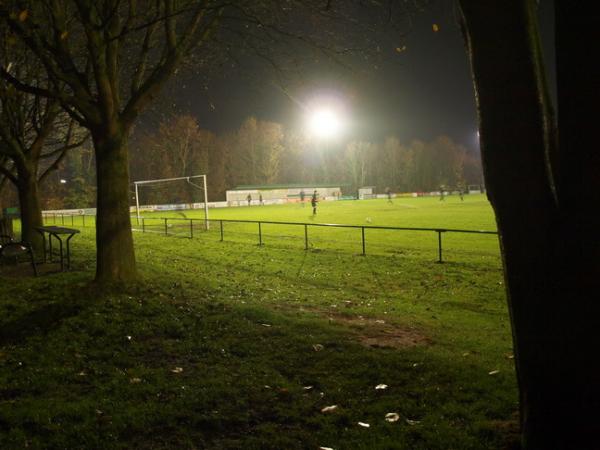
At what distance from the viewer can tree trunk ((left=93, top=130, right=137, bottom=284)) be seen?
8812 millimetres

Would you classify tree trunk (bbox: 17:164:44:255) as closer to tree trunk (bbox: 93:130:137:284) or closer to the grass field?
the grass field

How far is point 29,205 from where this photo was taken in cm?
1589

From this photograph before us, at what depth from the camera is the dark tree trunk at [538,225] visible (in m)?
2.50

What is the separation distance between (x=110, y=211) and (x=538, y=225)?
26.0 feet

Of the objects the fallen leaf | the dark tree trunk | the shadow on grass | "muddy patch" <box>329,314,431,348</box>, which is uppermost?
the dark tree trunk

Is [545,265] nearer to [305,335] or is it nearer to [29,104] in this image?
[305,335]

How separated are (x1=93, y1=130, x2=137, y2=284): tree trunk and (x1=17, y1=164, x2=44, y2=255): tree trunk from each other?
8032 mm

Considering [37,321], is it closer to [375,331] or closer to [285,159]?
[375,331]

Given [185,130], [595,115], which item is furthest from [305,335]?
[185,130]

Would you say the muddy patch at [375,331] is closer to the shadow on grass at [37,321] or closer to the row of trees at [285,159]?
the shadow on grass at [37,321]

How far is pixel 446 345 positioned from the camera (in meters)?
6.07

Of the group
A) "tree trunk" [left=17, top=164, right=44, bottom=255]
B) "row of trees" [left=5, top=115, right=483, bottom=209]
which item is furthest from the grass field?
"row of trees" [left=5, top=115, right=483, bottom=209]

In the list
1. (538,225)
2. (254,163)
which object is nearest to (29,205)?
(538,225)

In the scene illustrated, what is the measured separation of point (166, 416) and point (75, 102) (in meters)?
6.34
